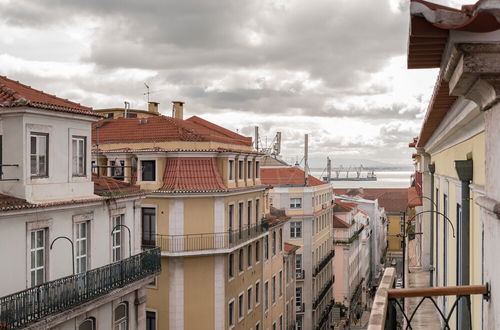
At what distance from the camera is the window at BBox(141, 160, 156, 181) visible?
26.9 m

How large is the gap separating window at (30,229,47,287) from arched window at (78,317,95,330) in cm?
241

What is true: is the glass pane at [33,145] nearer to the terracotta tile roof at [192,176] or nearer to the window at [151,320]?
the terracotta tile roof at [192,176]

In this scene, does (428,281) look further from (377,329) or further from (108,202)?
(377,329)

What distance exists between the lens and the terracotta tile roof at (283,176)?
50125 millimetres

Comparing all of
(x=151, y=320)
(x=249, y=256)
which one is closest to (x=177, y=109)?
(x=249, y=256)

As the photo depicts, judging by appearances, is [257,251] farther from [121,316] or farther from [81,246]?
[81,246]

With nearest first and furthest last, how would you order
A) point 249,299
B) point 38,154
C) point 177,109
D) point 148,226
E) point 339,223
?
point 38,154 → point 148,226 → point 249,299 → point 177,109 → point 339,223

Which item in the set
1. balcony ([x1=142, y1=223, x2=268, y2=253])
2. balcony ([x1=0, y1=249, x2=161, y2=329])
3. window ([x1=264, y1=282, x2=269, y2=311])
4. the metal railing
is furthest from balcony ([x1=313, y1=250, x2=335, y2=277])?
balcony ([x1=0, y1=249, x2=161, y2=329])

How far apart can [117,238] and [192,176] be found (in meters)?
8.40

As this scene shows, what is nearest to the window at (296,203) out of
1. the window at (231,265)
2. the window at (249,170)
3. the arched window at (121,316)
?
the window at (249,170)

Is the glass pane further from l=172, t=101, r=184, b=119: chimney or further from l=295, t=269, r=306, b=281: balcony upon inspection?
l=295, t=269, r=306, b=281: balcony

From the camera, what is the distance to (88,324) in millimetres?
16766

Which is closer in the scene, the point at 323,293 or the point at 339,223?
the point at 323,293

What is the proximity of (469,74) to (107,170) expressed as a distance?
88.4 ft
